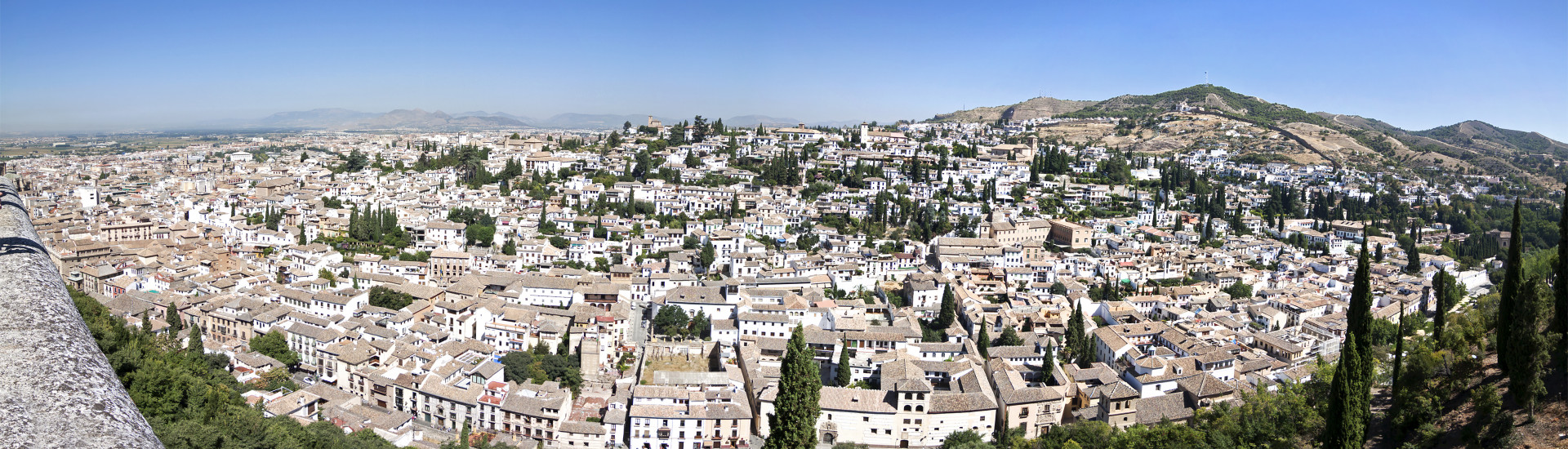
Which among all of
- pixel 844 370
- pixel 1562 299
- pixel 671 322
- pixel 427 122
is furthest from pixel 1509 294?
pixel 427 122

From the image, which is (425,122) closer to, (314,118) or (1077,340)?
(314,118)

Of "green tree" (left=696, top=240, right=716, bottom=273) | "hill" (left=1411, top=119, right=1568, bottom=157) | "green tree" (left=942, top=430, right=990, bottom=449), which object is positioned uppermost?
"hill" (left=1411, top=119, right=1568, bottom=157)

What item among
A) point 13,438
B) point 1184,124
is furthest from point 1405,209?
point 13,438

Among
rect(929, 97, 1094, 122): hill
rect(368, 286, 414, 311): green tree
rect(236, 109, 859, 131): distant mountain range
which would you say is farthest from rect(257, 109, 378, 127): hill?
rect(368, 286, 414, 311): green tree

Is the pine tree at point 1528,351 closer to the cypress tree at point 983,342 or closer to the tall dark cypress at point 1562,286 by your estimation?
the tall dark cypress at point 1562,286

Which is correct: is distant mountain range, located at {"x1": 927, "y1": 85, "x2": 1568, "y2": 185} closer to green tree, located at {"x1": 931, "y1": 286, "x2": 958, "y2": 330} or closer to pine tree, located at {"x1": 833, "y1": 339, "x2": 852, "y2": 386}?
green tree, located at {"x1": 931, "y1": 286, "x2": 958, "y2": 330}

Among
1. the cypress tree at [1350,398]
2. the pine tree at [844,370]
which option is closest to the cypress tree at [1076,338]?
the pine tree at [844,370]
